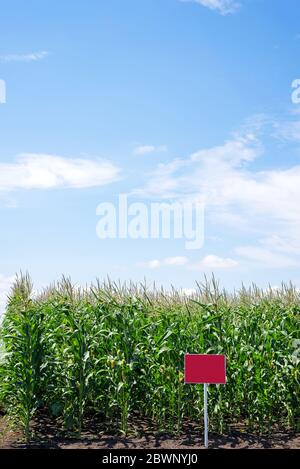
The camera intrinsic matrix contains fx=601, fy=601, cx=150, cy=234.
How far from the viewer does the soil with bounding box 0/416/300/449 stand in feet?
26.9

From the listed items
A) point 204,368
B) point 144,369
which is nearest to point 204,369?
point 204,368

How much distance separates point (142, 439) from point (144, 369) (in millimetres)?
991

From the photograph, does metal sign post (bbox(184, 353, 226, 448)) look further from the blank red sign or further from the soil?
the soil

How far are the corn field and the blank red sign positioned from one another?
2.67 feet

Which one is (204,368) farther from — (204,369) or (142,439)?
(142,439)

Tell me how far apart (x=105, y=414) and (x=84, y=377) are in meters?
0.87

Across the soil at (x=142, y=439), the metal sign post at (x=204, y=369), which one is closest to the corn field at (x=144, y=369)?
the soil at (x=142, y=439)

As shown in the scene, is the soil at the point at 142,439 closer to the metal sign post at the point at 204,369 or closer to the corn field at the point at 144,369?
the corn field at the point at 144,369

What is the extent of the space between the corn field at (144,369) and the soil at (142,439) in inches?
6.2

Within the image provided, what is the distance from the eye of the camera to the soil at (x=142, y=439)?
26.9ft

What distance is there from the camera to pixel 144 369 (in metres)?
8.87

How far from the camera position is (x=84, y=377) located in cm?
864

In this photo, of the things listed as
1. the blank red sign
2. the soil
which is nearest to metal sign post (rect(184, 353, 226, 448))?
the blank red sign
